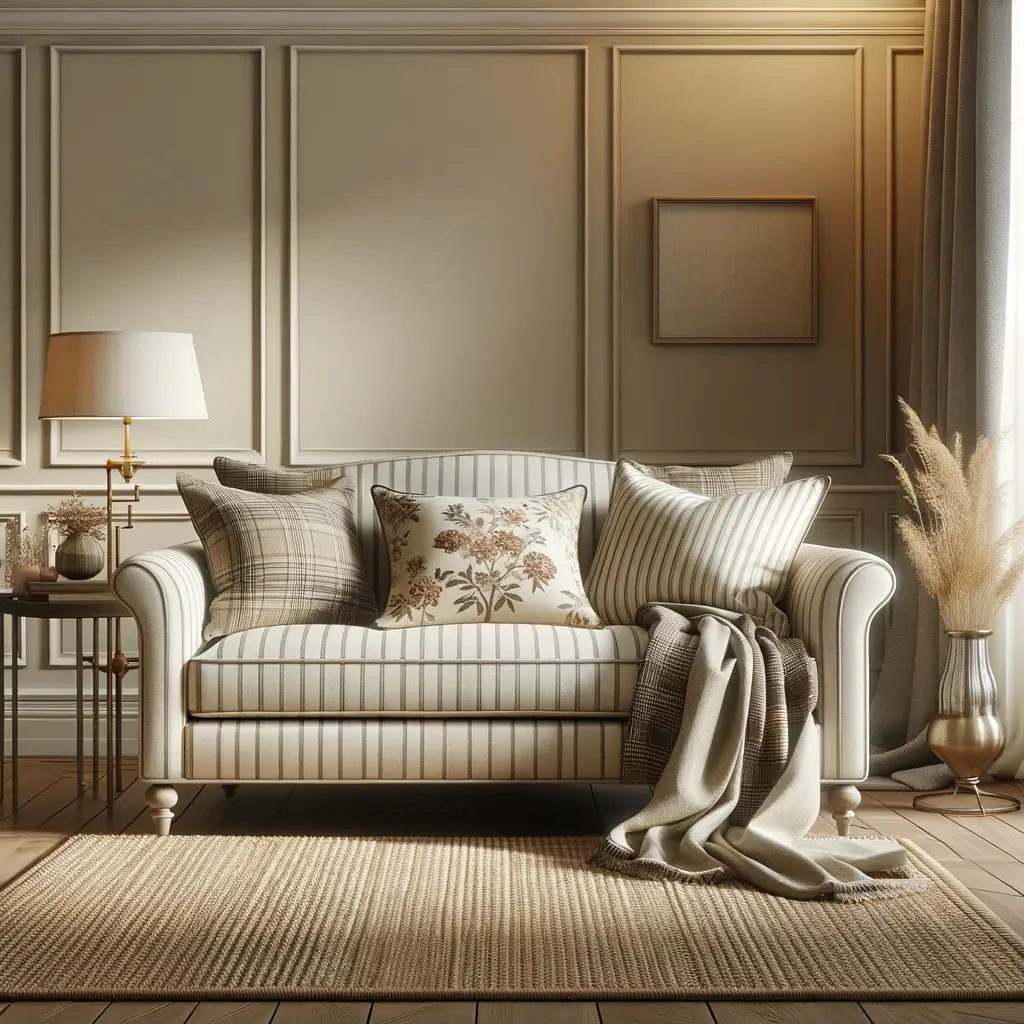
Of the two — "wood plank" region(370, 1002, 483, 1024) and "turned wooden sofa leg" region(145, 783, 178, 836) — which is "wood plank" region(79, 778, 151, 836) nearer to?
"turned wooden sofa leg" region(145, 783, 178, 836)

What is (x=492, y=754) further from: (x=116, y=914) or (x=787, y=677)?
(x=116, y=914)

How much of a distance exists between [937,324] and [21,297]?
114 inches

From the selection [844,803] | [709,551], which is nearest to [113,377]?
[709,551]

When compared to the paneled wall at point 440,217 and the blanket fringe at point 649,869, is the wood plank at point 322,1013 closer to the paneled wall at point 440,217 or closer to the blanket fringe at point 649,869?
the blanket fringe at point 649,869

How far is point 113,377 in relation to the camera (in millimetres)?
3123

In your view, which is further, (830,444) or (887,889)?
(830,444)

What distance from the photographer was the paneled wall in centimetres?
388

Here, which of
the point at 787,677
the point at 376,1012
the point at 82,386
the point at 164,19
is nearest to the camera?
the point at 376,1012

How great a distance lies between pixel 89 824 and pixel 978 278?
2754mm

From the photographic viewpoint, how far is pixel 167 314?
12.7 feet

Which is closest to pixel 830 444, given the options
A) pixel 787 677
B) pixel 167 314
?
pixel 787 677

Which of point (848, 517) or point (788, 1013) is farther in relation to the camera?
point (848, 517)

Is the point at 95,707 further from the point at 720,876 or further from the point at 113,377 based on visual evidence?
the point at 720,876

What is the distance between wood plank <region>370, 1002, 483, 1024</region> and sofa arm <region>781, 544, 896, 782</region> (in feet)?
3.92
